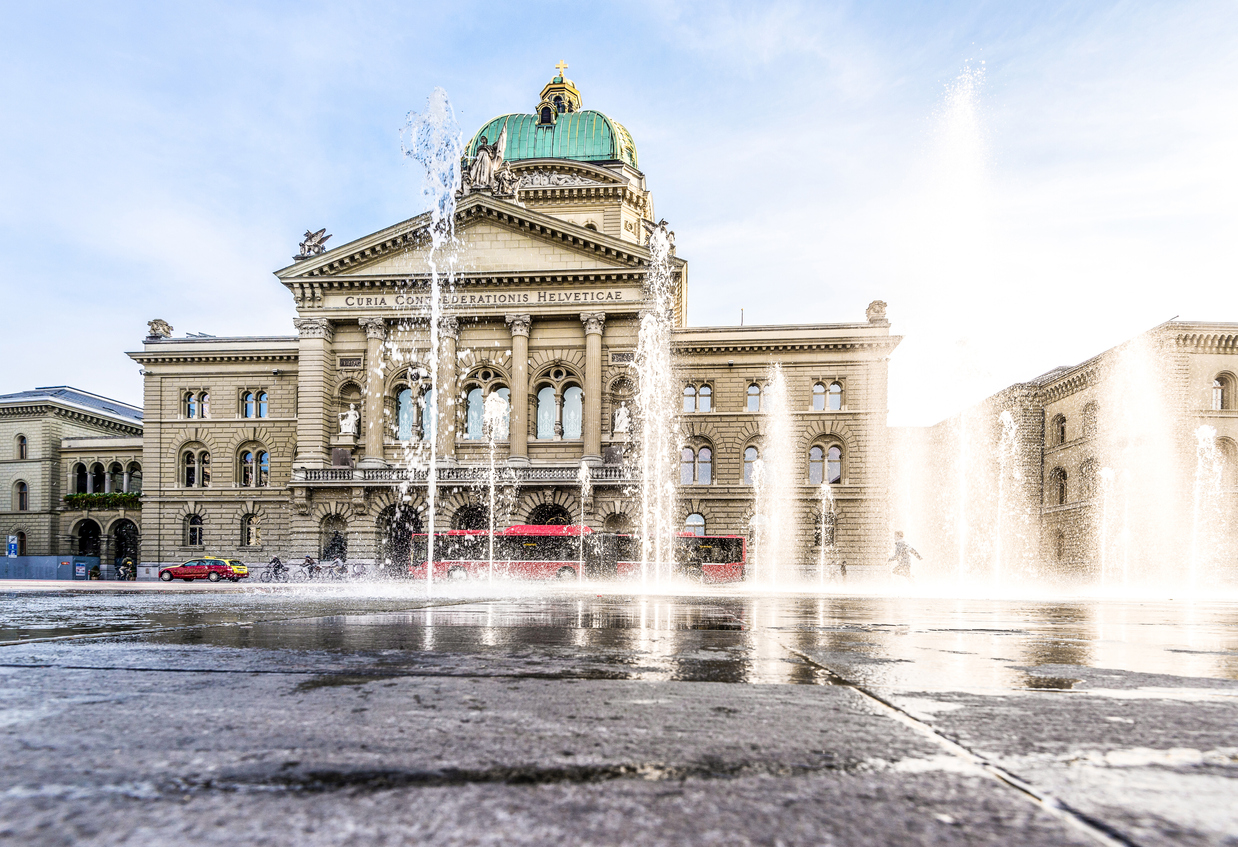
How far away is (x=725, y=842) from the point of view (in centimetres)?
114

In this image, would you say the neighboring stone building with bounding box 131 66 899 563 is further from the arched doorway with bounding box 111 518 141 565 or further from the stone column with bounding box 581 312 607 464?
the arched doorway with bounding box 111 518 141 565

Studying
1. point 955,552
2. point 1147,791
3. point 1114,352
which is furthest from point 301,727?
point 955,552

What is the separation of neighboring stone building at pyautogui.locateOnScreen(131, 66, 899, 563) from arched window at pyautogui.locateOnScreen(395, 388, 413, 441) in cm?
9

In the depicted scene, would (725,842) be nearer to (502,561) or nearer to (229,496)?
(502,561)

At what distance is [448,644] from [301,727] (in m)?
2.09

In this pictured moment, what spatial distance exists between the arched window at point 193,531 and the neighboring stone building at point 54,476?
9562 mm

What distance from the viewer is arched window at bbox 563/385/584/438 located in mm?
37484

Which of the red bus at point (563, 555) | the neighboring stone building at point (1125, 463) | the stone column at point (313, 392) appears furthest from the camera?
the stone column at point (313, 392)

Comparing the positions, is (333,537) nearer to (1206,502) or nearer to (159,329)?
(159,329)

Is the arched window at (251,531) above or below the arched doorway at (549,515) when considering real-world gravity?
below

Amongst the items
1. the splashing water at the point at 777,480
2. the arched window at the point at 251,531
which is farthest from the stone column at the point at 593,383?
the arched window at the point at 251,531

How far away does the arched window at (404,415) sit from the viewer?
37688 mm

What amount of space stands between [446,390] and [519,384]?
3283 mm

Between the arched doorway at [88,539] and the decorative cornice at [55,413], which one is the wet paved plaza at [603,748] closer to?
the arched doorway at [88,539]
